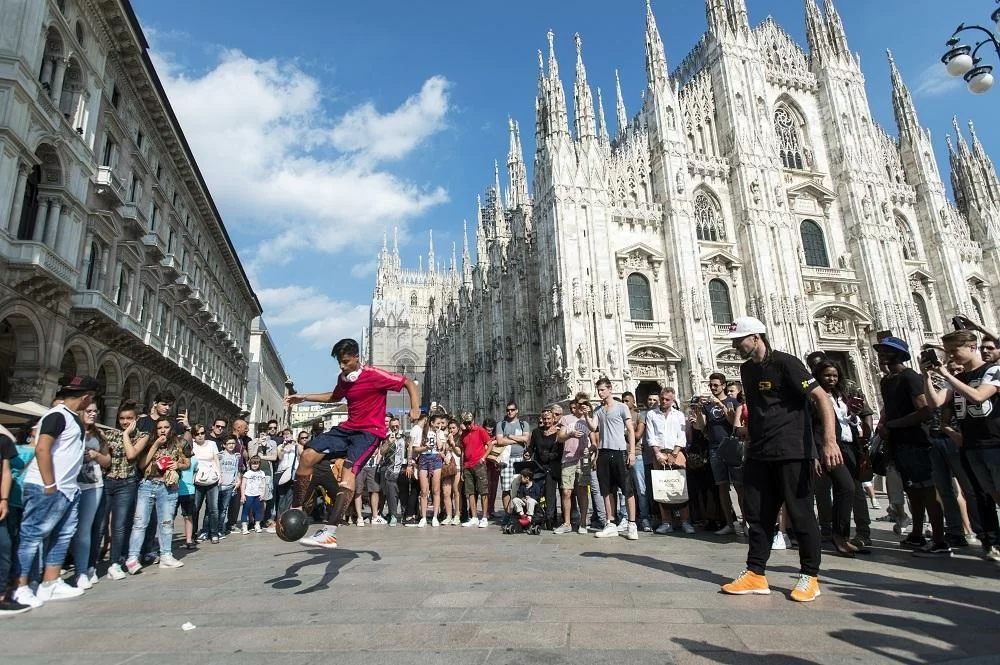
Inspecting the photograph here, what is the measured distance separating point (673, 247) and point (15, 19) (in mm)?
24493

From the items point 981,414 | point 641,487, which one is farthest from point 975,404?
point 641,487

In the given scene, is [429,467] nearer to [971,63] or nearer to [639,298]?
[971,63]

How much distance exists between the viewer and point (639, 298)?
27312mm

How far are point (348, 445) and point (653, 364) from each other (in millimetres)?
22760

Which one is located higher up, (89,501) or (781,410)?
(781,410)

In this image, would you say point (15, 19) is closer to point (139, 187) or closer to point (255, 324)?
point (139, 187)

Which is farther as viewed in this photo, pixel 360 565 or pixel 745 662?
pixel 360 565

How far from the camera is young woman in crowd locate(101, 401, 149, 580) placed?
5.81 meters

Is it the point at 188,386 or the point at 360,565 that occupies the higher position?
the point at 188,386

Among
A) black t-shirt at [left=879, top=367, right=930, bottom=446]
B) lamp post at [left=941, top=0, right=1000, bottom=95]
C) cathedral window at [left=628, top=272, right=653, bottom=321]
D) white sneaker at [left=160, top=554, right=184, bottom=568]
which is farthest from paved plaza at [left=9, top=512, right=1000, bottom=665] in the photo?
cathedral window at [left=628, top=272, right=653, bottom=321]

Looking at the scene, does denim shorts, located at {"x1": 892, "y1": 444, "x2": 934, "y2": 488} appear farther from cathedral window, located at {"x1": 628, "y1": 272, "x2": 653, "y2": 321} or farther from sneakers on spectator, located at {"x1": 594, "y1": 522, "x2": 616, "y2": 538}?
cathedral window, located at {"x1": 628, "y1": 272, "x2": 653, "y2": 321}

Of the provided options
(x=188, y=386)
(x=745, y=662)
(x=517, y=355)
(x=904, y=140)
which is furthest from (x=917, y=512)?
(x=904, y=140)

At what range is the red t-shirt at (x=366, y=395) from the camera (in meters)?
5.04

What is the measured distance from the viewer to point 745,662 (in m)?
2.70
